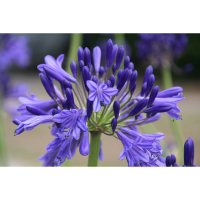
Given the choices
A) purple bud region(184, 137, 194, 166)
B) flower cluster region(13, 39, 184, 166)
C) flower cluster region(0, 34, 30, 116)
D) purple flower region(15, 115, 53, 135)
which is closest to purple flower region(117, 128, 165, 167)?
flower cluster region(13, 39, 184, 166)

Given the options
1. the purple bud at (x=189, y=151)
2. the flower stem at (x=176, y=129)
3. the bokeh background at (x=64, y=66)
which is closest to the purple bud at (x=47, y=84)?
the purple bud at (x=189, y=151)


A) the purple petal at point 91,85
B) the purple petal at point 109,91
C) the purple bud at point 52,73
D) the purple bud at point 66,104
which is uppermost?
the purple bud at point 52,73

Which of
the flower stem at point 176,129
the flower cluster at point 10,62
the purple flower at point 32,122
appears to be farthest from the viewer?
the flower cluster at point 10,62

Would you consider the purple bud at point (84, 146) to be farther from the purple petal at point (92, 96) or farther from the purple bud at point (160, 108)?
the purple bud at point (160, 108)

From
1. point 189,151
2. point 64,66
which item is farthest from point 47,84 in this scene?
point 64,66

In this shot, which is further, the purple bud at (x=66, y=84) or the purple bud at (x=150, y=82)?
the purple bud at (x=150, y=82)

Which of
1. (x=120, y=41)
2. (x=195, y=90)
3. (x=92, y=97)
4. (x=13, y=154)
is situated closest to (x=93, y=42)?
(x=120, y=41)

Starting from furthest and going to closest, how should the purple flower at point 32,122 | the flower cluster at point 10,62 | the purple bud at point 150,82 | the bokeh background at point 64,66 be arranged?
1. the flower cluster at point 10,62
2. the bokeh background at point 64,66
3. the purple bud at point 150,82
4. the purple flower at point 32,122

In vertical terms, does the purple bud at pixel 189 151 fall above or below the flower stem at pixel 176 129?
below
